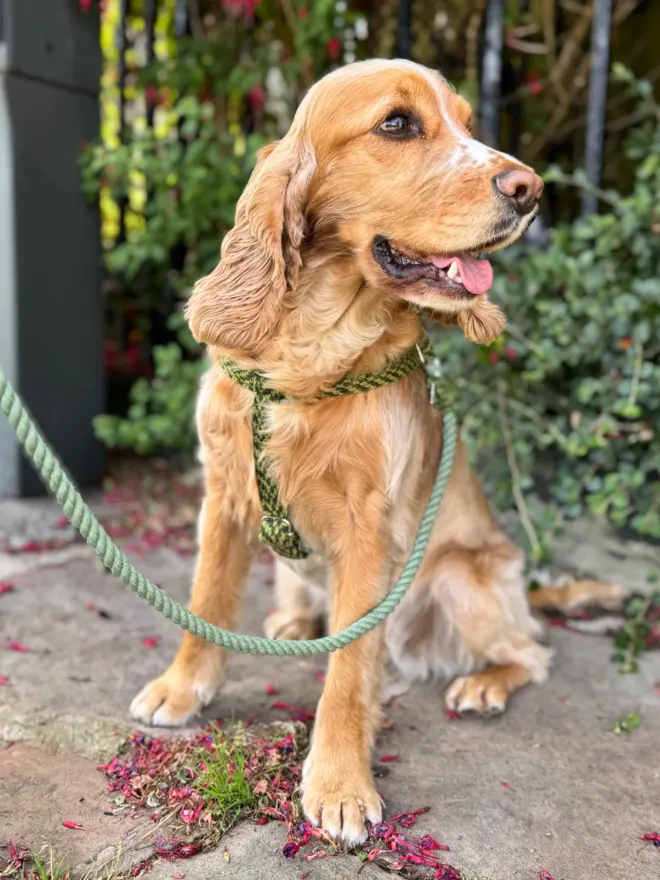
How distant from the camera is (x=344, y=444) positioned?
206 cm

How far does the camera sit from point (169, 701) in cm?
226

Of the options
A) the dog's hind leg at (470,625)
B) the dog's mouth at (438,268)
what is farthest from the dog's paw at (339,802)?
the dog's mouth at (438,268)

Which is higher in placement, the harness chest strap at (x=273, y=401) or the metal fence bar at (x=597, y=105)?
the metal fence bar at (x=597, y=105)

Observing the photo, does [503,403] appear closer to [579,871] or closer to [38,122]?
[579,871]

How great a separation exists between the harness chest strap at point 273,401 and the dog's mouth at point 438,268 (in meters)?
0.28

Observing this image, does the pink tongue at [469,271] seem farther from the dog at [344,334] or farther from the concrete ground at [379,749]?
the concrete ground at [379,749]

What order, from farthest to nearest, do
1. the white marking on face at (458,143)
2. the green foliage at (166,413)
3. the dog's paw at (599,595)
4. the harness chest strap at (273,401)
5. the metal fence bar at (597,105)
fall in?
the green foliage at (166,413) → the metal fence bar at (597,105) → the dog's paw at (599,595) → the harness chest strap at (273,401) → the white marking on face at (458,143)

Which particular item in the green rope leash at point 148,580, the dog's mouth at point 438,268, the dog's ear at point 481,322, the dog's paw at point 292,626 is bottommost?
the dog's paw at point 292,626

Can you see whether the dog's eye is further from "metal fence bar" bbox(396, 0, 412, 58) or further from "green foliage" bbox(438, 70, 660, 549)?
"metal fence bar" bbox(396, 0, 412, 58)

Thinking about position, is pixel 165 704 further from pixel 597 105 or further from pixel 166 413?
pixel 597 105

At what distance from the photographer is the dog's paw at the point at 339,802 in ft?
5.90

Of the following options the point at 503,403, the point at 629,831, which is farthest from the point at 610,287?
the point at 629,831

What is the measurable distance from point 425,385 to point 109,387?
120 inches

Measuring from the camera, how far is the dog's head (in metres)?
1.89
